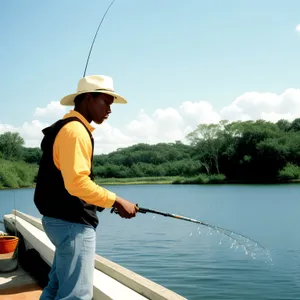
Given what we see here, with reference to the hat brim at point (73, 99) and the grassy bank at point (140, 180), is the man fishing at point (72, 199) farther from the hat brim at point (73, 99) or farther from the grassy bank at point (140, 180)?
the grassy bank at point (140, 180)

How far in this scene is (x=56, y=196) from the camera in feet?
7.09

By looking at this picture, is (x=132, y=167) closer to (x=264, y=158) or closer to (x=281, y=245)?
(x=264, y=158)

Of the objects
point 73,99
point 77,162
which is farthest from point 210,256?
point 77,162

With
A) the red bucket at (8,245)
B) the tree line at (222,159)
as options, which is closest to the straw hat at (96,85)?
the red bucket at (8,245)

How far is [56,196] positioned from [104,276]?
1405 millimetres

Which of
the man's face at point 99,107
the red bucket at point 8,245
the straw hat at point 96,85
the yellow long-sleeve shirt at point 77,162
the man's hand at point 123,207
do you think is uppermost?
the straw hat at point 96,85

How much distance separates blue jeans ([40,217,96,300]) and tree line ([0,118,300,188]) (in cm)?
5849

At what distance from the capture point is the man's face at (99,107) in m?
2.30

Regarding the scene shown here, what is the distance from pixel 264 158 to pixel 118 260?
5655cm

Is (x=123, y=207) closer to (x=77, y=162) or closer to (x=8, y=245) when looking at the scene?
(x=77, y=162)

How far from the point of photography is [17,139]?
8919 cm

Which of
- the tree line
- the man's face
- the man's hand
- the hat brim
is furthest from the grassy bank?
the man's hand

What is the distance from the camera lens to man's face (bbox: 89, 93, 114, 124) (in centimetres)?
230

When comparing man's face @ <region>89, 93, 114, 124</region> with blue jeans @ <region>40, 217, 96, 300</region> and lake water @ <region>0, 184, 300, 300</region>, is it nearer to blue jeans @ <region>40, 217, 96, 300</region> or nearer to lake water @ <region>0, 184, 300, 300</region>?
blue jeans @ <region>40, 217, 96, 300</region>
